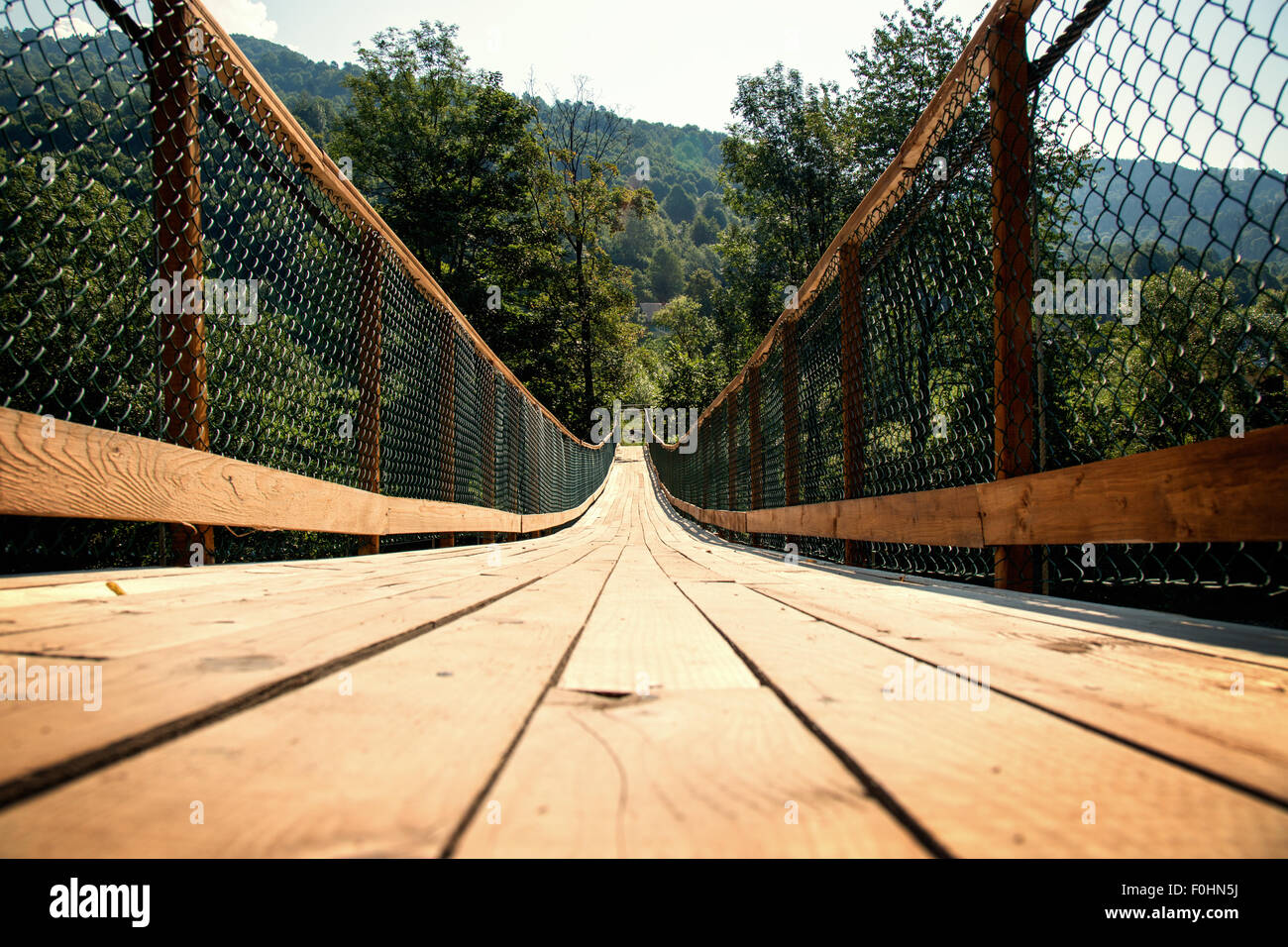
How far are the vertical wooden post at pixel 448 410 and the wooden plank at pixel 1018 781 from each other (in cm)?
389

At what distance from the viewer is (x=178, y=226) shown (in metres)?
1.82

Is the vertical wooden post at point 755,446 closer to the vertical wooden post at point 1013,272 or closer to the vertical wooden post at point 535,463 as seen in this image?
the vertical wooden post at point 535,463

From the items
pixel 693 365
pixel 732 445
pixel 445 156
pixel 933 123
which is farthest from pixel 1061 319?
pixel 693 365

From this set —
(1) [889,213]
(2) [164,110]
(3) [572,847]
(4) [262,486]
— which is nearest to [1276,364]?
(3) [572,847]

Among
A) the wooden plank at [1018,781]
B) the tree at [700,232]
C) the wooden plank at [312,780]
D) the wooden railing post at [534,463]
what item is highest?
the tree at [700,232]

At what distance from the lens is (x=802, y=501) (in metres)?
4.44

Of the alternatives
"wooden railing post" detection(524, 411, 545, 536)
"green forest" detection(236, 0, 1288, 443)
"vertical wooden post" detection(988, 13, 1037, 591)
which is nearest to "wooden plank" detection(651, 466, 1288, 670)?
"vertical wooden post" detection(988, 13, 1037, 591)

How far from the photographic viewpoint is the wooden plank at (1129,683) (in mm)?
563

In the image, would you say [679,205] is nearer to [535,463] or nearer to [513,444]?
[535,463]

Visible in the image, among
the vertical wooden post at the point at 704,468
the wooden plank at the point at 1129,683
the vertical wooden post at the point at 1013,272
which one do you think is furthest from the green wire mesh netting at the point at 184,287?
the vertical wooden post at the point at 704,468

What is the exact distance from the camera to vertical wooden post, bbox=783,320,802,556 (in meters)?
4.44

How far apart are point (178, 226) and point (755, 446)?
466 cm

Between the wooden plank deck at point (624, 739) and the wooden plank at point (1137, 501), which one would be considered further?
the wooden plank at point (1137, 501)
